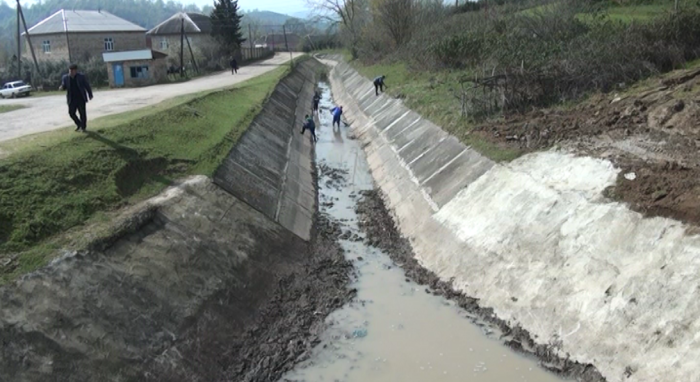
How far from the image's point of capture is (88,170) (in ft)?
48.7

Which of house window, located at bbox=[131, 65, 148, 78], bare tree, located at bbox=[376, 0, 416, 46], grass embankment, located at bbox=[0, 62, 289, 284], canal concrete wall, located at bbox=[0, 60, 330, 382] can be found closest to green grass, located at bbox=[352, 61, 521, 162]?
canal concrete wall, located at bbox=[0, 60, 330, 382]

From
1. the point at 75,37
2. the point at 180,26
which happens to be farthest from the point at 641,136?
the point at 180,26

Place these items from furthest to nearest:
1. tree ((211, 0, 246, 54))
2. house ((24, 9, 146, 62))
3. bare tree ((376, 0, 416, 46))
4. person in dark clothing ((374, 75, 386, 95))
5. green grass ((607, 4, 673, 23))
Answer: tree ((211, 0, 246, 54))
house ((24, 9, 146, 62))
bare tree ((376, 0, 416, 46))
person in dark clothing ((374, 75, 386, 95))
green grass ((607, 4, 673, 23))

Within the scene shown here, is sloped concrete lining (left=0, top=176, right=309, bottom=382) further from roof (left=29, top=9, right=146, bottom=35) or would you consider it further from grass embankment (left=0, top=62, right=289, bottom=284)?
roof (left=29, top=9, right=146, bottom=35)

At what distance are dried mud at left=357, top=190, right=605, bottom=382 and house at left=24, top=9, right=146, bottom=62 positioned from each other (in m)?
49.1

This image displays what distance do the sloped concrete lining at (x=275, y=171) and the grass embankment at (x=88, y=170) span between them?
2.19 feet

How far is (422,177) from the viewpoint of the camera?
20812 mm

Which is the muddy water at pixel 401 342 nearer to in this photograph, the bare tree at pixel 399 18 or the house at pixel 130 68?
the house at pixel 130 68

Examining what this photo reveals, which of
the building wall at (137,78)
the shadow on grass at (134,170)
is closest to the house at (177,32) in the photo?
the building wall at (137,78)

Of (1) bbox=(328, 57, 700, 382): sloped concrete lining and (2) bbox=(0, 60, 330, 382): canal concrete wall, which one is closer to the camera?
(2) bbox=(0, 60, 330, 382): canal concrete wall

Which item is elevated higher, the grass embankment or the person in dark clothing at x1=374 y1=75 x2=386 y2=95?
the person in dark clothing at x1=374 y1=75 x2=386 y2=95

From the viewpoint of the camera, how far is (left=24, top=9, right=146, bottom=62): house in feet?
196

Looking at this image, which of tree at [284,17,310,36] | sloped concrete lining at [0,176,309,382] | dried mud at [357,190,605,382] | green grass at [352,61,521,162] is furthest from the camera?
tree at [284,17,310,36]

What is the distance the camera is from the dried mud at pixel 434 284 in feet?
35.3
